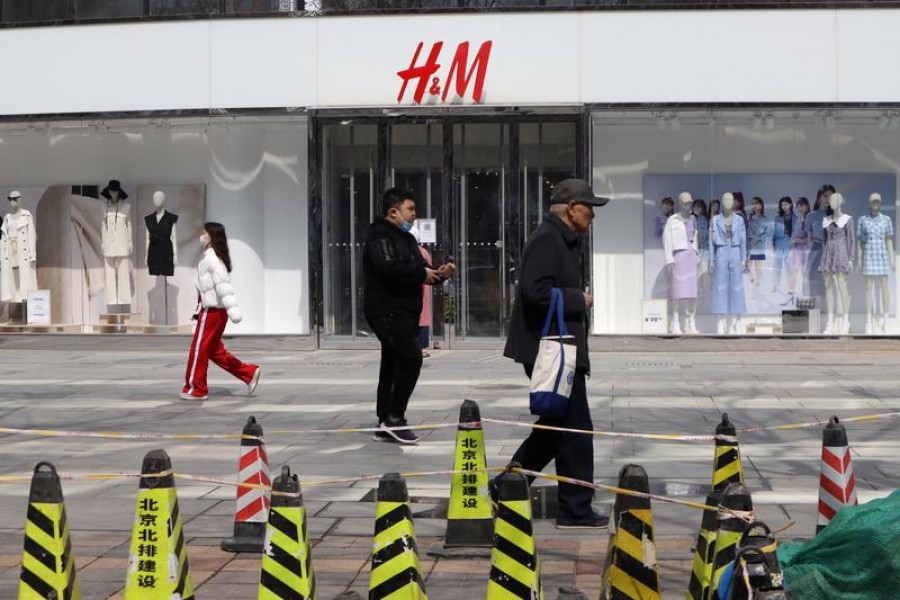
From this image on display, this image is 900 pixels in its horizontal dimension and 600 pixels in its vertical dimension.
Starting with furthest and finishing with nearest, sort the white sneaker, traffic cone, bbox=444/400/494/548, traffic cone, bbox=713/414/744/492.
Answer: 1. the white sneaker
2. traffic cone, bbox=444/400/494/548
3. traffic cone, bbox=713/414/744/492

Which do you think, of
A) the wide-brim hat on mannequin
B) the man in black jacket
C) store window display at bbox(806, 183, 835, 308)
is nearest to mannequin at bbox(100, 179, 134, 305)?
the wide-brim hat on mannequin

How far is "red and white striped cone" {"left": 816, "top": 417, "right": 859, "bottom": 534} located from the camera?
24.2ft

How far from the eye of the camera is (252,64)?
2161 cm

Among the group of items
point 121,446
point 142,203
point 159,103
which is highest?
point 159,103

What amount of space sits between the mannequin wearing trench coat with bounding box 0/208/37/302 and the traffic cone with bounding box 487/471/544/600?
18.7m

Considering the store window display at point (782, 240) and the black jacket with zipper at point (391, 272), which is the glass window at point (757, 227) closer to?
the store window display at point (782, 240)

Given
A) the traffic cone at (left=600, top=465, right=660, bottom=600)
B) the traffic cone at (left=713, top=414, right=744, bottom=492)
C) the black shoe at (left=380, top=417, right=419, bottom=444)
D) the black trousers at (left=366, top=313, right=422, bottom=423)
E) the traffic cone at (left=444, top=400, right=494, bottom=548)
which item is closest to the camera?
the traffic cone at (left=600, top=465, right=660, bottom=600)

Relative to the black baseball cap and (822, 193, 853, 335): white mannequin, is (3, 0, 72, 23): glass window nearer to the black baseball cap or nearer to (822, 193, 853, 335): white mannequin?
(822, 193, 853, 335): white mannequin

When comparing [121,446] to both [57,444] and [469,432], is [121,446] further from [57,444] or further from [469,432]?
[469,432]

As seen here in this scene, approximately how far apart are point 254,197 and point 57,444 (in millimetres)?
11214

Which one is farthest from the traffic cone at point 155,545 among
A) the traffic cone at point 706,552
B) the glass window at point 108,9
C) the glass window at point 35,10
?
the glass window at point 35,10

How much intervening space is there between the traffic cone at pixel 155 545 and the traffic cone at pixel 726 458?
2.81m

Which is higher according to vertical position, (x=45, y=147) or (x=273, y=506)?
(x=45, y=147)

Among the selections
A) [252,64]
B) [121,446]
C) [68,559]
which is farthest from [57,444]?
[252,64]
